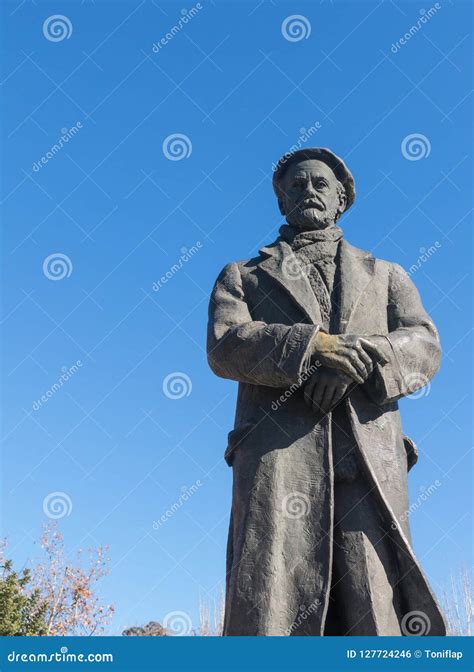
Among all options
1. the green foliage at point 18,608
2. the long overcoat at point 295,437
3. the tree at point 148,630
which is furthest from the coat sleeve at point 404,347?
the green foliage at point 18,608

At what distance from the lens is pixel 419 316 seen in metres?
6.57

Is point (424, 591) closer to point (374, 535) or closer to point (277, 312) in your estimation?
point (374, 535)

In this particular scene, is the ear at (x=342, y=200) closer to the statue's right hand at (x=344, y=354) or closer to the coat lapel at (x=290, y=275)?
the coat lapel at (x=290, y=275)

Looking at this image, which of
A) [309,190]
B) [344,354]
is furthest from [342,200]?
[344,354]

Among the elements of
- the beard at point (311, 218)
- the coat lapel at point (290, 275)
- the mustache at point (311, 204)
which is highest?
the mustache at point (311, 204)

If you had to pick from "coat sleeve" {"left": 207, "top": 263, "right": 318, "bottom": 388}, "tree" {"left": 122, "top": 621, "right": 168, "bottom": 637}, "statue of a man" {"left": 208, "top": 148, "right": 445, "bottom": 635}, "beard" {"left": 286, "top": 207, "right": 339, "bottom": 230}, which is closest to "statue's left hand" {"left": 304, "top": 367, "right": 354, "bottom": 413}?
"statue of a man" {"left": 208, "top": 148, "right": 445, "bottom": 635}

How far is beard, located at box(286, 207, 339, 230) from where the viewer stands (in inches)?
271

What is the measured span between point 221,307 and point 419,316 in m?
1.57

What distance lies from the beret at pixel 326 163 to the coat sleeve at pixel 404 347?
0.90 m

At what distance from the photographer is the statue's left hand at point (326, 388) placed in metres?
5.83

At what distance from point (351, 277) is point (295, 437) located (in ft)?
4.70

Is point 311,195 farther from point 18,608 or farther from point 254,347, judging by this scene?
point 18,608

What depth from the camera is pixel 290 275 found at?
659 cm

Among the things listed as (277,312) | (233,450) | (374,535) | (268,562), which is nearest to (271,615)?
(268,562)
